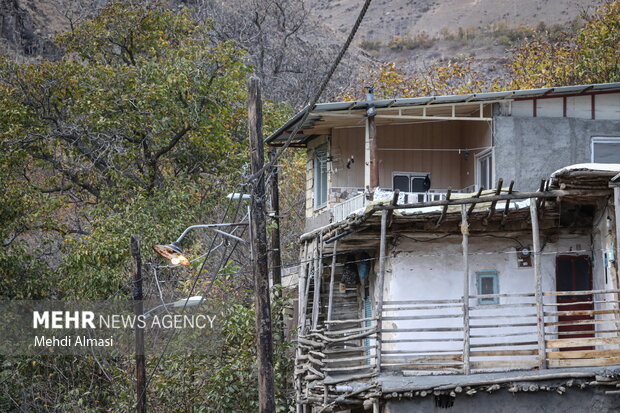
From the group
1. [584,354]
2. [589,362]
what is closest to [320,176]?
[584,354]

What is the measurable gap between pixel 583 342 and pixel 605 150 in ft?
18.3

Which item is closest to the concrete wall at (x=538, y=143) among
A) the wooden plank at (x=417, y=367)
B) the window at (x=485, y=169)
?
the window at (x=485, y=169)

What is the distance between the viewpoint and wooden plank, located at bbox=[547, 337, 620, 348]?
1606 centimetres

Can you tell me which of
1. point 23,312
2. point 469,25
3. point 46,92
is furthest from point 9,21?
point 469,25

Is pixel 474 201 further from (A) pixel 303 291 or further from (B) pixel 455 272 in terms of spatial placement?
(A) pixel 303 291

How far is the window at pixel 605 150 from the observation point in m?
20.0

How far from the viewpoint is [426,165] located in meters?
22.2

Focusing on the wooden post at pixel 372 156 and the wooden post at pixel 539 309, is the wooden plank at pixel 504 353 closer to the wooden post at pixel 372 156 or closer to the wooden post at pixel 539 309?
the wooden post at pixel 539 309

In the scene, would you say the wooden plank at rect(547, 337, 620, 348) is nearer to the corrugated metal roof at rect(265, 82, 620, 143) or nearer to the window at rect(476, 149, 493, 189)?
the window at rect(476, 149, 493, 189)

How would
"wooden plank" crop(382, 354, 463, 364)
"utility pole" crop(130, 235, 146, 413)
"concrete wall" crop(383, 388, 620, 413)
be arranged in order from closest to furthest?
"concrete wall" crop(383, 388, 620, 413) < "wooden plank" crop(382, 354, 463, 364) < "utility pole" crop(130, 235, 146, 413)

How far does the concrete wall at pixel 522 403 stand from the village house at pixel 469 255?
0.02m

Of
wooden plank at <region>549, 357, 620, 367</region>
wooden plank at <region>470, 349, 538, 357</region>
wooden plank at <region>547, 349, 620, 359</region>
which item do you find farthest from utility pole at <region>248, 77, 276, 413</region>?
wooden plank at <region>549, 357, 620, 367</region>

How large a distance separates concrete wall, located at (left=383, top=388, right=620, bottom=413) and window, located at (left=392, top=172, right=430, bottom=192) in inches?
286

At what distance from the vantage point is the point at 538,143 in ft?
65.5
